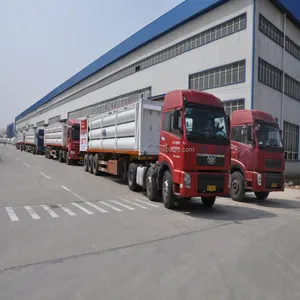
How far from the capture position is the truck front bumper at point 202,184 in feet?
28.9

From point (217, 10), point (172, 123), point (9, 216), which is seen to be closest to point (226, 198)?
point (172, 123)

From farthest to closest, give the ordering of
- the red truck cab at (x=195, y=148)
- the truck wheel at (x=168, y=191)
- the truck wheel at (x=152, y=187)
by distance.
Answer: the truck wheel at (x=152, y=187) → the truck wheel at (x=168, y=191) → the red truck cab at (x=195, y=148)

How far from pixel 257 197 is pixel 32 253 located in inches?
392

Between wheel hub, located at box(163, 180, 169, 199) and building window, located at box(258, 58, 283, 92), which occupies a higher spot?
building window, located at box(258, 58, 283, 92)

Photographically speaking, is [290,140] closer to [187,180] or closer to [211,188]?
[211,188]

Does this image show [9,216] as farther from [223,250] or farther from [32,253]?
[223,250]

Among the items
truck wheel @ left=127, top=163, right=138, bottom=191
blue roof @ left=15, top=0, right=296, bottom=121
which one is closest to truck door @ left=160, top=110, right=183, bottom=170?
truck wheel @ left=127, top=163, right=138, bottom=191

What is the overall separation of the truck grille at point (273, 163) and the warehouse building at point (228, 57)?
1172 cm

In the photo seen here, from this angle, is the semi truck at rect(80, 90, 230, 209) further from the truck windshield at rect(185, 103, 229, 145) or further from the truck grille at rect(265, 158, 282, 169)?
the truck grille at rect(265, 158, 282, 169)

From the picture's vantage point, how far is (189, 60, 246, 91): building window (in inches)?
931

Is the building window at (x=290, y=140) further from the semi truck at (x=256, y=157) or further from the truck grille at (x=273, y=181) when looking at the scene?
the truck grille at (x=273, y=181)

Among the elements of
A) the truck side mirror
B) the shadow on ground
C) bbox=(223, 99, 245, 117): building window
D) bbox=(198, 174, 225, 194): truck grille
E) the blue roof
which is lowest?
the shadow on ground

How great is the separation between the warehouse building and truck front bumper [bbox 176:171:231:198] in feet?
48.7

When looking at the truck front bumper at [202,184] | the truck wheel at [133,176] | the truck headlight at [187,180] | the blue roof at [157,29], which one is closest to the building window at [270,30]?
the blue roof at [157,29]
